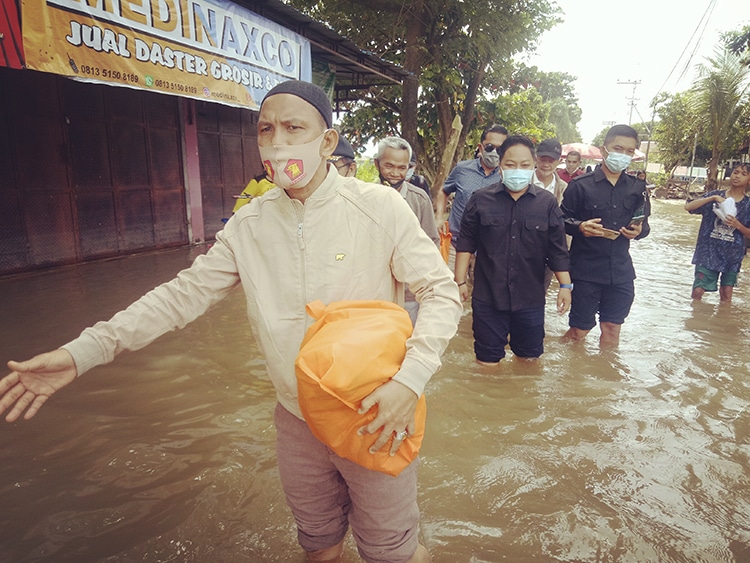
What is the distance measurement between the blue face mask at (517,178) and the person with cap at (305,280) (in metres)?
2.21

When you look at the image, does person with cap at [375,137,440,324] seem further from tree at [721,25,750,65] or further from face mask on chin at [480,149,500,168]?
tree at [721,25,750,65]

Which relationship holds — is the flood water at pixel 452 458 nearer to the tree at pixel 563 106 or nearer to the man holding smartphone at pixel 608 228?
the man holding smartphone at pixel 608 228

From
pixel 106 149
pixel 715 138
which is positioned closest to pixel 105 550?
pixel 106 149

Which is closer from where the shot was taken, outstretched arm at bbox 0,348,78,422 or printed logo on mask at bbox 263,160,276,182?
outstretched arm at bbox 0,348,78,422

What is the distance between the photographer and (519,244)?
12.3 feet

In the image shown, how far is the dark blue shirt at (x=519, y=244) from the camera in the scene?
376 centimetres

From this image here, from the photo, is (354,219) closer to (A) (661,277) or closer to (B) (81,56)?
(B) (81,56)

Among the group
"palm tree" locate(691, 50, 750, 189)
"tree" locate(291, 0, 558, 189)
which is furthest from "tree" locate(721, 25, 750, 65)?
"tree" locate(291, 0, 558, 189)

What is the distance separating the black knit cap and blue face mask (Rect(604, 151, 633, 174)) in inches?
131

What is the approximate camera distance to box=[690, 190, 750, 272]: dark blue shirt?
6.03 m

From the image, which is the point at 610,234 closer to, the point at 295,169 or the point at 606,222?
the point at 606,222

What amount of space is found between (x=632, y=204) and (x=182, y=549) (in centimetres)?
408

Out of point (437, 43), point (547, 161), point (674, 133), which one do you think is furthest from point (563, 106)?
point (547, 161)

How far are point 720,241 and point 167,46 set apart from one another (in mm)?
6945
